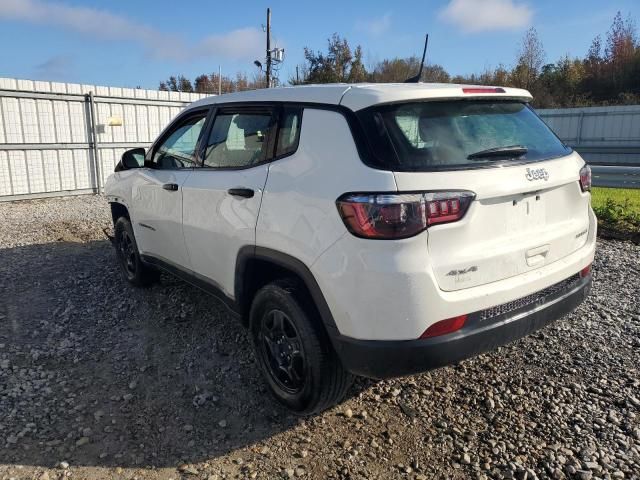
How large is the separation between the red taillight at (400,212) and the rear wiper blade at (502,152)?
291 mm

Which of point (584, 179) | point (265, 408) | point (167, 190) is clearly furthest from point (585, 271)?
point (167, 190)

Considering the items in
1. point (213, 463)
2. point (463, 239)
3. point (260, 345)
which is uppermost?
point (463, 239)

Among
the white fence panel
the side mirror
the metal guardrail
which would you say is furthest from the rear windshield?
the white fence panel

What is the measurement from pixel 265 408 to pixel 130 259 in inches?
109

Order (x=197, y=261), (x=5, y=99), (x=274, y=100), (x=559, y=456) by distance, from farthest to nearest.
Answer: (x=5, y=99) < (x=197, y=261) < (x=274, y=100) < (x=559, y=456)

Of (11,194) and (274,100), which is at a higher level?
(274,100)

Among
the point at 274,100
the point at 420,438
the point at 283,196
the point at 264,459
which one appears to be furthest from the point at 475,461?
the point at 274,100

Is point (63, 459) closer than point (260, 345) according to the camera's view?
Yes

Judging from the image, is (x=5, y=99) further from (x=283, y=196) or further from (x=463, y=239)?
(x=463, y=239)

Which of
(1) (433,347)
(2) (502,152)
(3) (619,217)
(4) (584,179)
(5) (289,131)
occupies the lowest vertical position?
(3) (619,217)

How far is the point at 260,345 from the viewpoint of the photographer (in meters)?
3.20

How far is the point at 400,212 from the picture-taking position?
90.4 inches

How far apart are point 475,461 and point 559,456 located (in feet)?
1.40

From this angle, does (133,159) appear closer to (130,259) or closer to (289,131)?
(130,259)
